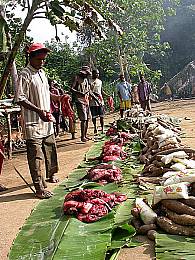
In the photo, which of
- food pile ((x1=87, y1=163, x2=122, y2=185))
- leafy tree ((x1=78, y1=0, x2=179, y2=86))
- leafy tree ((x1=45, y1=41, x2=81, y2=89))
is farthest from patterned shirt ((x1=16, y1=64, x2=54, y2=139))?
leafy tree ((x1=45, y1=41, x2=81, y2=89))

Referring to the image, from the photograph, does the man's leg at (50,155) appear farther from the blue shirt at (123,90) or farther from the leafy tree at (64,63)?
the leafy tree at (64,63)

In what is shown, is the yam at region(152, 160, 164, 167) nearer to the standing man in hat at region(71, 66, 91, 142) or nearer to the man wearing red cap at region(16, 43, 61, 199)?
the man wearing red cap at region(16, 43, 61, 199)

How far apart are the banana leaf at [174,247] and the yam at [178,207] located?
12.4 inches

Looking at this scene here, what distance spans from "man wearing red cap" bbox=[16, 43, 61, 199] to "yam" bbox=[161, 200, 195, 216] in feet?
7.10

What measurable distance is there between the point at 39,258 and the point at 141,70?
2615cm

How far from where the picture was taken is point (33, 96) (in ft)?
22.3

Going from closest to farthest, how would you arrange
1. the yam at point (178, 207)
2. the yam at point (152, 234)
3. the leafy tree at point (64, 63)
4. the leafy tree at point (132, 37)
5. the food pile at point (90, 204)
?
the yam at point (152, 234) → the yam at point (178, 207) → the food pile at point (90, 204) → the leafy tree at point (132, 37) → the leafy tree at point (64, 63)

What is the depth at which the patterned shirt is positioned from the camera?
6.69 metres

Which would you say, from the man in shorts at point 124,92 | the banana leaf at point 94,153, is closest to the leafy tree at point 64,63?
the man in shorts at point 124,92

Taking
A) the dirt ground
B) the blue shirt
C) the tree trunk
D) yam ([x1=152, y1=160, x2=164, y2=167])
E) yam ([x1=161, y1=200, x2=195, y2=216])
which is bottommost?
the dirt ground

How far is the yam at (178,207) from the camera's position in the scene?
15.2ft

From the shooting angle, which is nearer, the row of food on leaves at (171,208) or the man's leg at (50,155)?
the row of food on leaves at (171,208)

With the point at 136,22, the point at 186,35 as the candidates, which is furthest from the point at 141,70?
the point at 186,35

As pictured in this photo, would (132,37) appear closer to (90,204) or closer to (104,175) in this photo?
(104,175)
